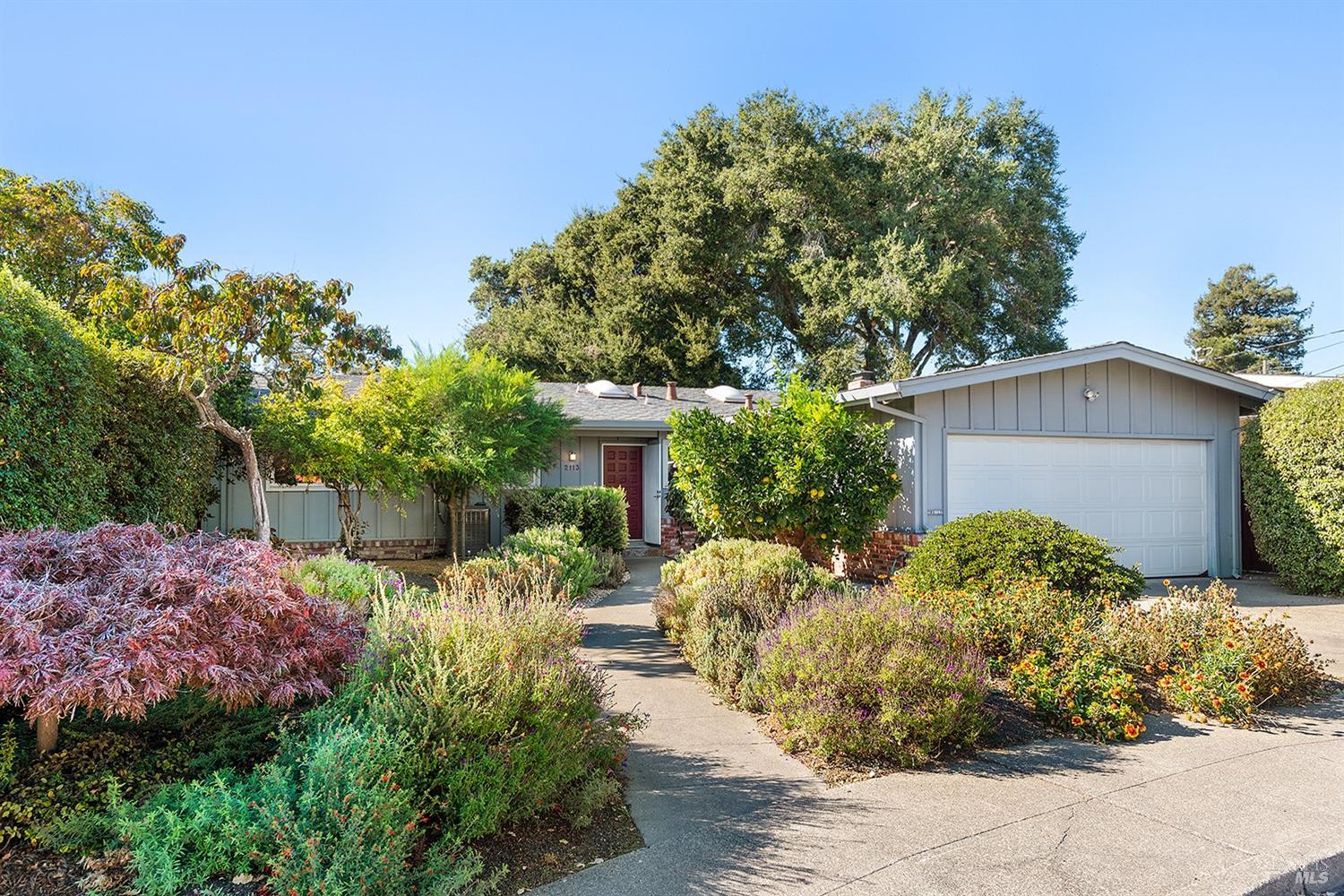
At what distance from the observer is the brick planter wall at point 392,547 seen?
12.8 meters

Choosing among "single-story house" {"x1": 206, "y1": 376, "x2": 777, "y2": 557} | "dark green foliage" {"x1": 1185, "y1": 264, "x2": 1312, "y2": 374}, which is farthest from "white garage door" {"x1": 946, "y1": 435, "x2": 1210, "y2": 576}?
"dark green foliage" {"x1": 1185, "y1": 264, "x2": 1312, "y2": 374}

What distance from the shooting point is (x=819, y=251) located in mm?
23688

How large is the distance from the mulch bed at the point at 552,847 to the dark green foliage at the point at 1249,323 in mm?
44398

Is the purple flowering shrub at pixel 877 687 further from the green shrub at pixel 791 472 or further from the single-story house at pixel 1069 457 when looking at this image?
the single-story house at pixel 1069 457


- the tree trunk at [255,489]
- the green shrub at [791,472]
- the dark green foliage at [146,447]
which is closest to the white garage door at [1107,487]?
the green shrub at [791,472]

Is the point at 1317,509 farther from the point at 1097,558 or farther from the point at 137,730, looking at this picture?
the point at 137,730

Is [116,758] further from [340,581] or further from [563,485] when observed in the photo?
[563,485]

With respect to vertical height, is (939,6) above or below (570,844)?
above

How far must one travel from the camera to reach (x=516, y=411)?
11891 millimetres

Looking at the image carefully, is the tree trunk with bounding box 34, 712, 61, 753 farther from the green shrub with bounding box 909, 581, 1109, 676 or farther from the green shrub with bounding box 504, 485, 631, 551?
the green shrub with bounding box 504, 485, 631, 551

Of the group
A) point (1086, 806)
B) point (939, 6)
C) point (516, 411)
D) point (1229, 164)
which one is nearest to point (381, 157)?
point (516, 411)

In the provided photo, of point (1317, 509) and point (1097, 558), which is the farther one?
point (1317, 509)

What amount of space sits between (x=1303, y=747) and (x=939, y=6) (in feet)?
28.2

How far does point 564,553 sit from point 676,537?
5.44m
